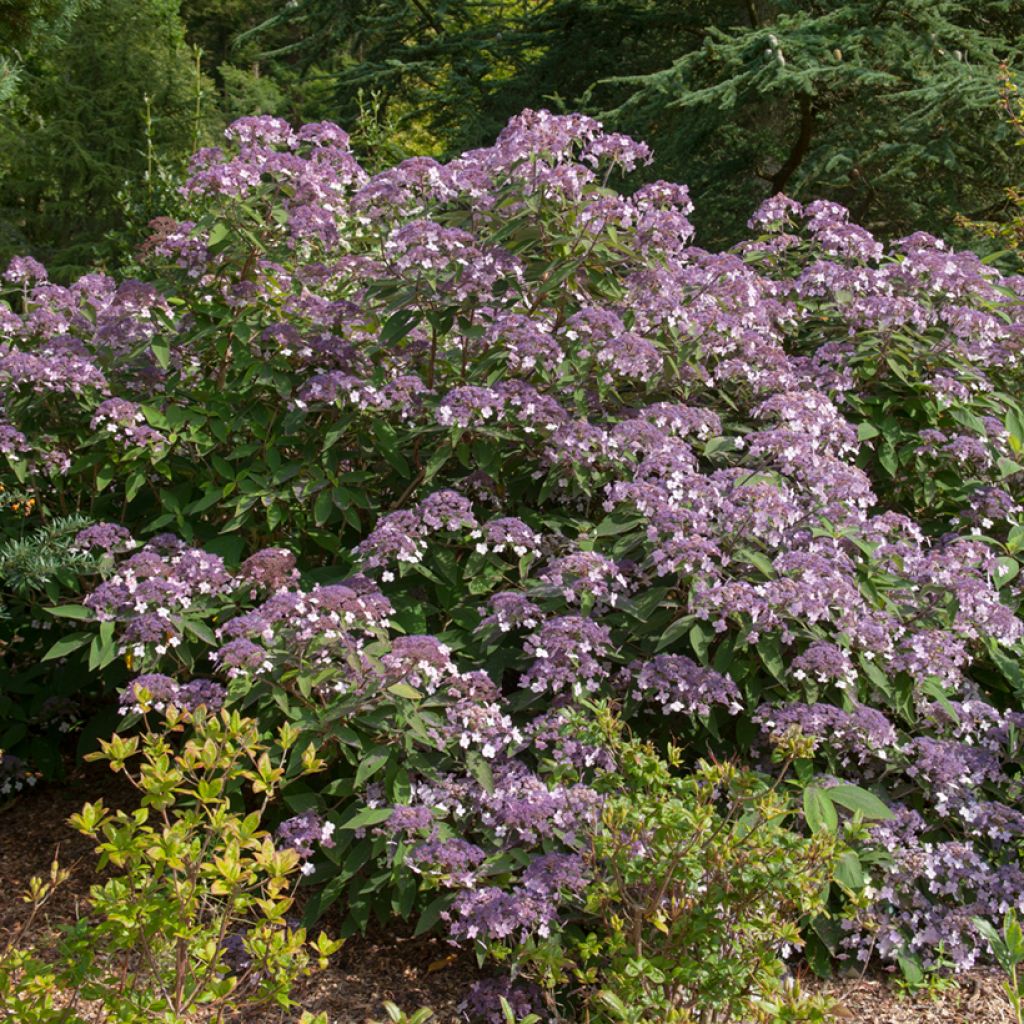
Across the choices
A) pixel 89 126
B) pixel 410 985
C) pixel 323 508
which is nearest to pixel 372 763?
pixel 410 985

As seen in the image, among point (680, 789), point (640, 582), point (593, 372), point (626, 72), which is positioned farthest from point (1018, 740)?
point (626, 72)

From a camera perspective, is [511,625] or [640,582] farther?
[640,582]

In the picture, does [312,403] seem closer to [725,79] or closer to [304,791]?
[304,791]

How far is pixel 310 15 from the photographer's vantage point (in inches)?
503

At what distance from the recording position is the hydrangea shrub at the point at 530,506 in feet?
9.93

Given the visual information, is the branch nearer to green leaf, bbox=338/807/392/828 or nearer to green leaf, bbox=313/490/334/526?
green leaf, bbox=313/490/334/526

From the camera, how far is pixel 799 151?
10242mm

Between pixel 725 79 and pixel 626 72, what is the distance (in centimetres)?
223

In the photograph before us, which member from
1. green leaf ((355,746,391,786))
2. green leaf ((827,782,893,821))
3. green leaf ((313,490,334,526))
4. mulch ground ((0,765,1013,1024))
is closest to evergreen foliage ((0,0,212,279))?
green leaf ((313,490,334,526))

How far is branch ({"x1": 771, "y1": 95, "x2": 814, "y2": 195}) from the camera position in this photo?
33.2 feet

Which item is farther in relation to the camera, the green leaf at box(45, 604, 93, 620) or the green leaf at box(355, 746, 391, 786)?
the green leaf at box(45, 604, 93, 620)

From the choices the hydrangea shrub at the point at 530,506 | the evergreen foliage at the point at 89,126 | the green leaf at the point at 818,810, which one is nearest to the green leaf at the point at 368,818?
the hydrangea shrub at the point at 530,506

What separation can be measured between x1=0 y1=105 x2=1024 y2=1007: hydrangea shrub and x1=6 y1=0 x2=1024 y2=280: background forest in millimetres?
2021

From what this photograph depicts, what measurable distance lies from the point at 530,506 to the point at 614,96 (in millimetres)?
8570
